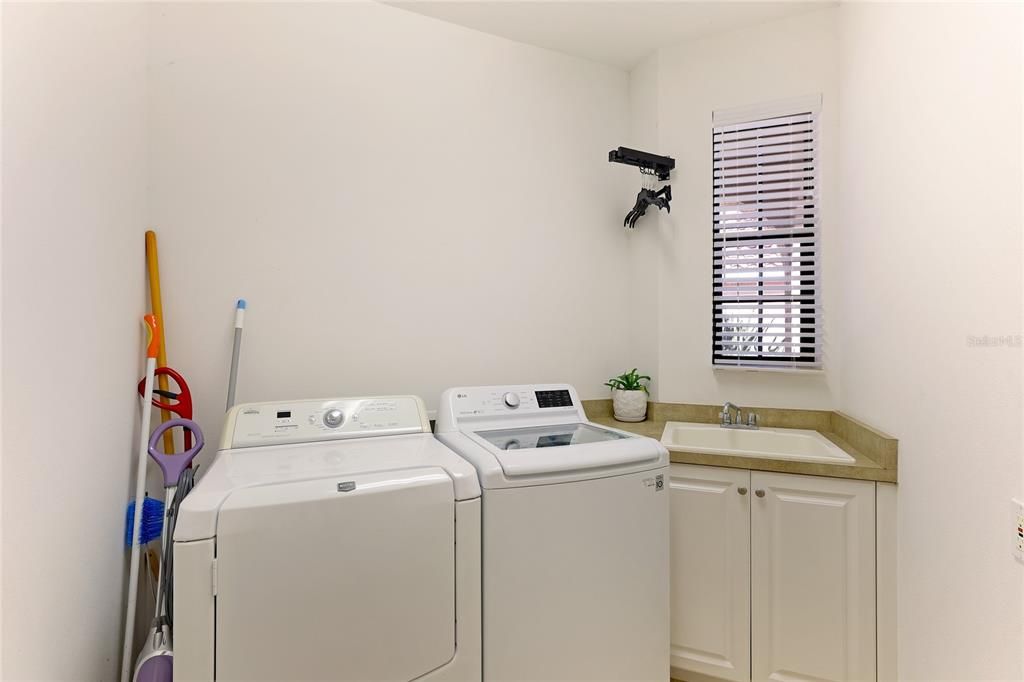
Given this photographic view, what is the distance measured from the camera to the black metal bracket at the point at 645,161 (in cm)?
218

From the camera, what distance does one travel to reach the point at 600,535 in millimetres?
1445

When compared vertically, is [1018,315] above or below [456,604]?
above

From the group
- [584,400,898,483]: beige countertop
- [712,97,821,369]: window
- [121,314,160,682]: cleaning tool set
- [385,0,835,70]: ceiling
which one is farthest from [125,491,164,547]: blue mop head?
[712,97,821,369]: window

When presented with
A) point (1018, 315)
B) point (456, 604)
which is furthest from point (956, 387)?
point (456, 604)

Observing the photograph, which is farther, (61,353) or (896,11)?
(896,11)

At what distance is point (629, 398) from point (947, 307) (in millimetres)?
1285

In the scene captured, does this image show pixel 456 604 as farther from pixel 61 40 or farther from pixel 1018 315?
pixel 61 40

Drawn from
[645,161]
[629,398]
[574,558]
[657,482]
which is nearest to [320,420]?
[574,558]

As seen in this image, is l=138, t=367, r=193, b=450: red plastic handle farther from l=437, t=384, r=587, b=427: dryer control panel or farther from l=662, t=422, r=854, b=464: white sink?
l=662, t=422, r=854, b=464: white sink

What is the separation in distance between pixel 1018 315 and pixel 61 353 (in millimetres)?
2109

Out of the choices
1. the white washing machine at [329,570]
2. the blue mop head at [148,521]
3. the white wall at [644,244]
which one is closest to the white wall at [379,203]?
the white wall at [644,244]

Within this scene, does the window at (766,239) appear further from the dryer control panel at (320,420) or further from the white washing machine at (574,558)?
the dryer control panel at (320,420)

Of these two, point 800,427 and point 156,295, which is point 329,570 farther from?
point 800,427

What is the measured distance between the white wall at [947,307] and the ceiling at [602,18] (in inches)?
22.3
